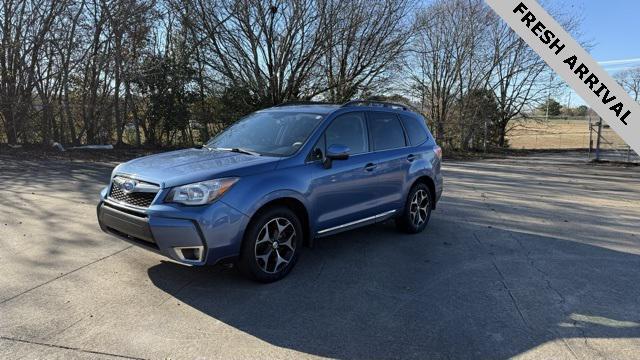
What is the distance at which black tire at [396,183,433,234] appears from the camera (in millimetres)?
6410

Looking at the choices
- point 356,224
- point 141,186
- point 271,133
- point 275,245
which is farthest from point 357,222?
point 141,186

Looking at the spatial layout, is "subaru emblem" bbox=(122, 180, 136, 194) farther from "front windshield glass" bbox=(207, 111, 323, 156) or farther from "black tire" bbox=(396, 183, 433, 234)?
"black tire" bbox=(396, 183, 433, 234)

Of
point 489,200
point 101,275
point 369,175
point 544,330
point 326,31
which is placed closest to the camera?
point 544,330

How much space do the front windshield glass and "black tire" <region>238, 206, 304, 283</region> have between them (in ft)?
2.37

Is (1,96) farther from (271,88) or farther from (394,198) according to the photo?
(394,198)

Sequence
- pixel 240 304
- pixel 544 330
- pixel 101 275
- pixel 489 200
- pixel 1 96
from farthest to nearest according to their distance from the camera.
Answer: pixel 1 96
pixel 489 200
pixel 101 275
pixel 240 304
pixel 544 330

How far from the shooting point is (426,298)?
433 cm

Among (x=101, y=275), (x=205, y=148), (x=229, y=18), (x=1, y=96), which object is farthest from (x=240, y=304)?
(x=229, y=18)

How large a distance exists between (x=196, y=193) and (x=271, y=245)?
35.8 inches

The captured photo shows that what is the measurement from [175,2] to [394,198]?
47.4 feet

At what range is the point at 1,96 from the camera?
1405cm

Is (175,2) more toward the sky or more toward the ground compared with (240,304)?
more toward the sky

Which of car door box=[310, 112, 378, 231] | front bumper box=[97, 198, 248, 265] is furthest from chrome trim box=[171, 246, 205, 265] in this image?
car door box=[310, 112, 378, 231]

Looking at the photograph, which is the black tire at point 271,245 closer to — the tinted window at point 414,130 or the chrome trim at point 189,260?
the chrome trim at point 189,260
